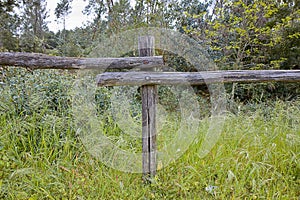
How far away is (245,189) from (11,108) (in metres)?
2.46

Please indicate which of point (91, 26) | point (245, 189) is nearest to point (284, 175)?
point (245, 189)

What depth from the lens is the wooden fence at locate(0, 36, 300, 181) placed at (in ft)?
6.56

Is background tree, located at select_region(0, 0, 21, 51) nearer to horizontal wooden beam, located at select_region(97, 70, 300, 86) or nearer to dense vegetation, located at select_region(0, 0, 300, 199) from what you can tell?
dense vegetation, located at select_region(0, 0, 300, 199)

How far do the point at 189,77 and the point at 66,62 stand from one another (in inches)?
42.3

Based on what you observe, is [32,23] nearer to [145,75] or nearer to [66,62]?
[66,62]

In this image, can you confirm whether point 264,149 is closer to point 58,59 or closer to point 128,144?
point 128,144

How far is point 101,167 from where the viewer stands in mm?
2301

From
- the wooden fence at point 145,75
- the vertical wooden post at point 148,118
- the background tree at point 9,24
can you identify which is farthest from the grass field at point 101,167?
the background tree at point 9,24

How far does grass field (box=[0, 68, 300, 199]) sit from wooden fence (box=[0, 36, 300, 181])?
30 cm

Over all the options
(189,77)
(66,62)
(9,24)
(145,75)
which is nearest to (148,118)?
(145,75)

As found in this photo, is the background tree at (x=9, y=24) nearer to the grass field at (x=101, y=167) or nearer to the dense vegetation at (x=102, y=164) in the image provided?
the dense vegetation at (x=102, y=164)

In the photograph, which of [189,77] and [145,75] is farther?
[189,77]

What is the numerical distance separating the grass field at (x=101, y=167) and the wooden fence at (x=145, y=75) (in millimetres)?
298

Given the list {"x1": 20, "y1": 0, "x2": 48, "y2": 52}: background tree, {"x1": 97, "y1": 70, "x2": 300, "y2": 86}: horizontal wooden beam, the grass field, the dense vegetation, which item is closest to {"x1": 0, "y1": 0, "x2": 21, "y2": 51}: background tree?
{"x1": 20, "y1": 0, "x2": 48, "y2": 52}: background tree
